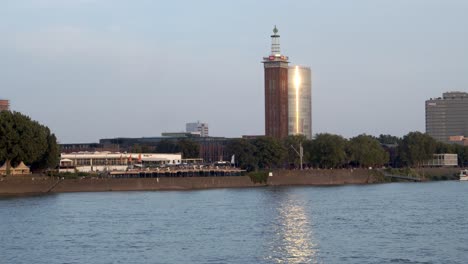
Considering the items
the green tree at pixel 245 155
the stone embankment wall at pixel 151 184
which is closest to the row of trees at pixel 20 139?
the stone embankment wall at pixel 151 184

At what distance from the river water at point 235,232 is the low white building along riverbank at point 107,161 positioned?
60964 mm

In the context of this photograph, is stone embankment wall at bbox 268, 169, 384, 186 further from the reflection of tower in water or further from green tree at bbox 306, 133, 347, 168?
the reflection of tower in water

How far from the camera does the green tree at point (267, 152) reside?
619 feet

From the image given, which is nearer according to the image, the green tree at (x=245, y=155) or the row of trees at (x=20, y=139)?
the row of trees at (x=20, y=139)

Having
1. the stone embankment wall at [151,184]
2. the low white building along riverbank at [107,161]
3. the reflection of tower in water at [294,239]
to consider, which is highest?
the low white building along riverbank at [107,161]

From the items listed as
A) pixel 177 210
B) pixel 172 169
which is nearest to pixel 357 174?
pixel 172 169

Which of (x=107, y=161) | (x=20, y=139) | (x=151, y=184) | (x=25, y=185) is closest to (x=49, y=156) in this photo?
(x=20, y=139)

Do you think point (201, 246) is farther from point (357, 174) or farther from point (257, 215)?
point (357, 174)

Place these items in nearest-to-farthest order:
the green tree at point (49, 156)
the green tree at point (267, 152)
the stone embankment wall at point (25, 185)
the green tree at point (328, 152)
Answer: the stone embankment wall at point (25, 185), the green tree at point (49, 156), the green tree at point (267, 152), the green tree at point (328, 152)

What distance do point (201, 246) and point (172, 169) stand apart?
105328 mm

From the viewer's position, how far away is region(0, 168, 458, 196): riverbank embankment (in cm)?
13200

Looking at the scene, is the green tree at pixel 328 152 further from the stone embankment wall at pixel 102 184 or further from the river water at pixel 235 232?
the river water at pixel 235 232

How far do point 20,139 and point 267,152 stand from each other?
211 ft

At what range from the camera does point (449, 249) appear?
5816cm
